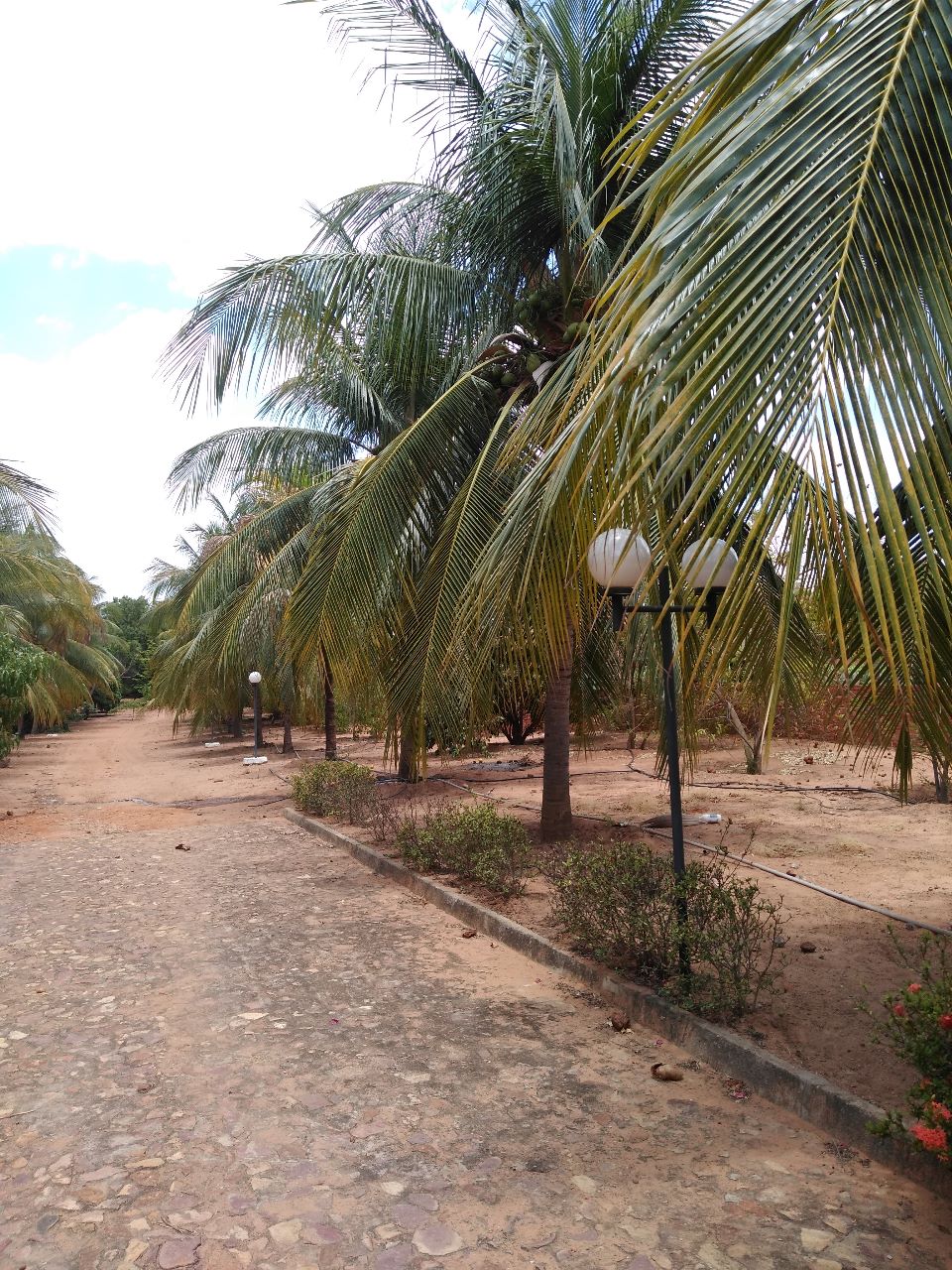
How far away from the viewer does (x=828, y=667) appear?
21.5 ft

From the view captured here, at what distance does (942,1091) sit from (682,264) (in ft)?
8.03

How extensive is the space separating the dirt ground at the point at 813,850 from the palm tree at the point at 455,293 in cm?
227

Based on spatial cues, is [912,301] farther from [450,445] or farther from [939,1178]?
[450,445]

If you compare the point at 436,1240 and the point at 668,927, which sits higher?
the point at 668,927

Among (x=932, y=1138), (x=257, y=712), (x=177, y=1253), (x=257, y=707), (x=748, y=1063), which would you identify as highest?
(x=257, y=707)

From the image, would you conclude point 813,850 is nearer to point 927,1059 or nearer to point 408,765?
point 927,1059

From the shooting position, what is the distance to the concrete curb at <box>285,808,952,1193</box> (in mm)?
3135

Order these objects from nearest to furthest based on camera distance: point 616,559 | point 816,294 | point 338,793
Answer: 1. point 816,294
2. point 616,559
3. point 338,793

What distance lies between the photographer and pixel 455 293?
7484 millimetres

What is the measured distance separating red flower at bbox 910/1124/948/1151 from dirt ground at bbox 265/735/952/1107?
2.37ft

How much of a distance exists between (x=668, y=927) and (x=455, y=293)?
501cm

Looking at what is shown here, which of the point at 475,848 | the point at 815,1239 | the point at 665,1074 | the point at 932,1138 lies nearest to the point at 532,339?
the point at 475,848

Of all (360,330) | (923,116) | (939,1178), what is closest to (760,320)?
(923,116)

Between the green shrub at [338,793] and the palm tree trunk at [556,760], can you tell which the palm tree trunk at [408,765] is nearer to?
the green shrub at [338,793]
